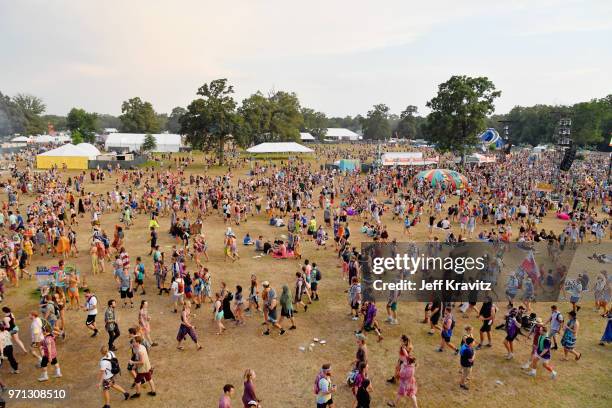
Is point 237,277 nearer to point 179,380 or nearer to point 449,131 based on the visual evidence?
point 179,380

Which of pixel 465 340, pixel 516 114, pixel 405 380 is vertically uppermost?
pixel 516 114

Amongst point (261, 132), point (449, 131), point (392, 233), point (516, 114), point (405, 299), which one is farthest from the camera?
point (516, 114)

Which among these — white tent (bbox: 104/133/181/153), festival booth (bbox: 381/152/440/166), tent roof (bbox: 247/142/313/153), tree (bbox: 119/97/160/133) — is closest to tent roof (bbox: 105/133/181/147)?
white tent (bbox: 104/133/181/153)

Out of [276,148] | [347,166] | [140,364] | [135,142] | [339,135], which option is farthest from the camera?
[339,135]

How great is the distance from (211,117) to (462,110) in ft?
95.1

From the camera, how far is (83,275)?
48.6ft

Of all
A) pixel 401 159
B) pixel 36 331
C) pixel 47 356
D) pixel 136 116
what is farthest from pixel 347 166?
pixel 136 116

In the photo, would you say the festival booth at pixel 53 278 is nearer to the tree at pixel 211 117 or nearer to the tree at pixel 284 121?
the tree at pixel 211 117

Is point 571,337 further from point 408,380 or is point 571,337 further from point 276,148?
point 276,148

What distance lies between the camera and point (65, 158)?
Result: 153 feet

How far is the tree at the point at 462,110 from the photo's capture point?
46.9 m

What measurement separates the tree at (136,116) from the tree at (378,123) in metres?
61.2

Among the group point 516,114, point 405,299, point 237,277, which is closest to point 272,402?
point 405,299

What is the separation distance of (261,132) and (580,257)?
57393mm
